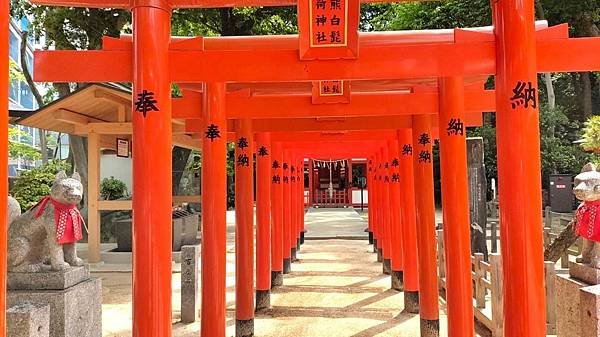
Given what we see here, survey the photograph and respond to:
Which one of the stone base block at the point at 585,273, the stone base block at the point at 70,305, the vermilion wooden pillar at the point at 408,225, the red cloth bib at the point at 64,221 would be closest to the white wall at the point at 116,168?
the vermilion wooden pillar at the point at 408,225

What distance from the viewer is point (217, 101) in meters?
5.70

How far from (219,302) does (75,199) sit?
1.96 meters

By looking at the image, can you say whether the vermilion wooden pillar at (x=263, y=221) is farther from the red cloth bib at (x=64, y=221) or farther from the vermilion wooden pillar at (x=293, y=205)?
the vermilion wooden pillar at (x=293, y=205)

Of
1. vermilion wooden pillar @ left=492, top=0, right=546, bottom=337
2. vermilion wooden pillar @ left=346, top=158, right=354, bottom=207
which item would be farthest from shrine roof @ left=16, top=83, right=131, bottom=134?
vermilion wooden pillar @ left=346, top=158, right=354, bottom=207

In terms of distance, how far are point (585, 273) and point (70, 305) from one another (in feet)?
15.3

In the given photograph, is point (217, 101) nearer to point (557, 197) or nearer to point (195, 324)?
point (195, 324)

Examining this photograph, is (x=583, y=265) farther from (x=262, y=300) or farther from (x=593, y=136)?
(x=593, y=136)

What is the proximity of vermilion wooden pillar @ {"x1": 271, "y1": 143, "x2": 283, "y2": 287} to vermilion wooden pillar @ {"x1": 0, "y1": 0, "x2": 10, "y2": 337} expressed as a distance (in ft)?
24.3

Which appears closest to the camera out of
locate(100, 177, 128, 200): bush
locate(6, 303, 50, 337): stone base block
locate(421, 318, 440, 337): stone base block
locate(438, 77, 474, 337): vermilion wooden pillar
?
locate(6, 303, 50, 337): stone base block

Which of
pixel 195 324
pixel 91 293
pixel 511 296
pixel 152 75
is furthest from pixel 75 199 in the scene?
pixel 511 296

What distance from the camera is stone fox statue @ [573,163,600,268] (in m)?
4.52

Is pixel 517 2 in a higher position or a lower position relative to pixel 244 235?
A: higher

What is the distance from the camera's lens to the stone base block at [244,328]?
690 cm

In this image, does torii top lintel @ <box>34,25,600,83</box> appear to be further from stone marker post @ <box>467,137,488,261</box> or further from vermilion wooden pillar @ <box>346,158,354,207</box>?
vermilion wooden pillar @ <box>346,158,354,207</box>
